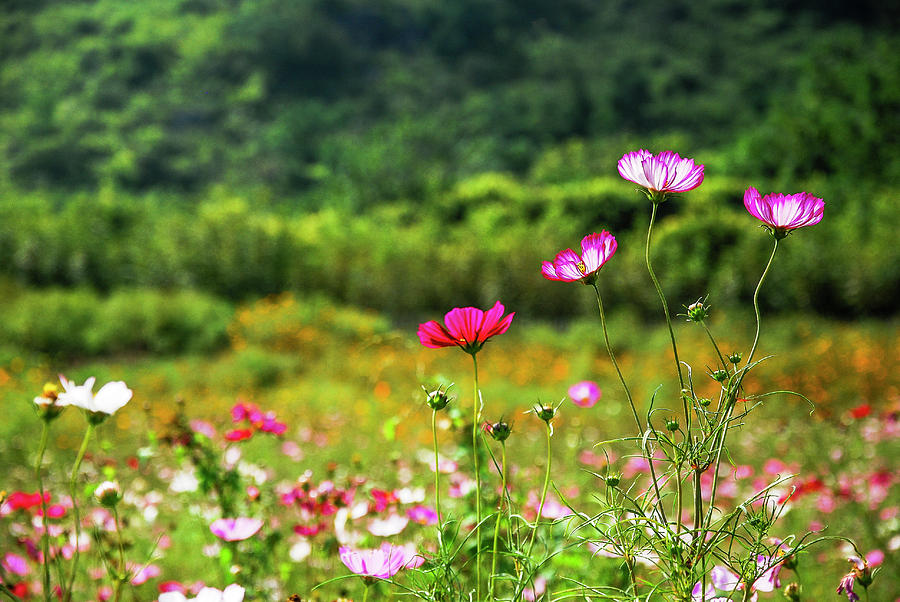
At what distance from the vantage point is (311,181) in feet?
66.3

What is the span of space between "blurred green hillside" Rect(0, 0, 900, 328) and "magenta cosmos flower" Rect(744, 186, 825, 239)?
704 centimetres

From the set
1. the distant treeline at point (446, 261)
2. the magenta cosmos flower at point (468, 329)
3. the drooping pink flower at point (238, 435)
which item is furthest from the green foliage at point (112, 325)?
the magenta cosmos flower at point (468, 329)

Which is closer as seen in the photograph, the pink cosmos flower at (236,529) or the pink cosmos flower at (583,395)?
the pink cosmos flower at (236,529)

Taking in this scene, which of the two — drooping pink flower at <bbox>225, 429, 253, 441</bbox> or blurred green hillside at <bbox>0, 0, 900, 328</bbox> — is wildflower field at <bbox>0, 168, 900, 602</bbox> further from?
blurred green hillside at <bbox>0, 0, 900, 328</bbox>

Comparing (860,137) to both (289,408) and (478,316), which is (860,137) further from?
(478,316)

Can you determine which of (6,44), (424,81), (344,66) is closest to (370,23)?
(344,66)

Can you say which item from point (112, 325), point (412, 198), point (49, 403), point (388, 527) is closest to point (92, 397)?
point (49, 403)

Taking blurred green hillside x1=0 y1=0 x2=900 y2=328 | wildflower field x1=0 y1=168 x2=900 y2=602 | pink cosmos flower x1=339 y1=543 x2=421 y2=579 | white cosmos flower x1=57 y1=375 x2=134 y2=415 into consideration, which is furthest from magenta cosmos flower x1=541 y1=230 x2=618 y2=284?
blurred green hillside x1=0 y1=0 x2=900 y2=328

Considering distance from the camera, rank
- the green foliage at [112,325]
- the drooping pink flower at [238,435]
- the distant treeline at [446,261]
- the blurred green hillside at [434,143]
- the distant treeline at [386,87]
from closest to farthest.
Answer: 1. the drooping pink flower at [238,435]
2. the green foliage at [112,325]
3. the distant treeline at [446,261]
4. the blurred green hillside at [434,143]
5. the distant treeline at [386,87]

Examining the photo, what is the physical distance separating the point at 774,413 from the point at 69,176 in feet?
69.0

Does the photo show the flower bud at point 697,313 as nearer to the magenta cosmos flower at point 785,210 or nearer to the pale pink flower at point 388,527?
the magenta cosmos flower at point 785,210

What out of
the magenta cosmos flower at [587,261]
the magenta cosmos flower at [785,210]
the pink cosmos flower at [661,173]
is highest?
the pink cosmos flower at [661,173]

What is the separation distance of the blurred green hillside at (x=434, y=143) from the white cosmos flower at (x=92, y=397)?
704 cm

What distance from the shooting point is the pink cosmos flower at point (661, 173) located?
1.89 feet
